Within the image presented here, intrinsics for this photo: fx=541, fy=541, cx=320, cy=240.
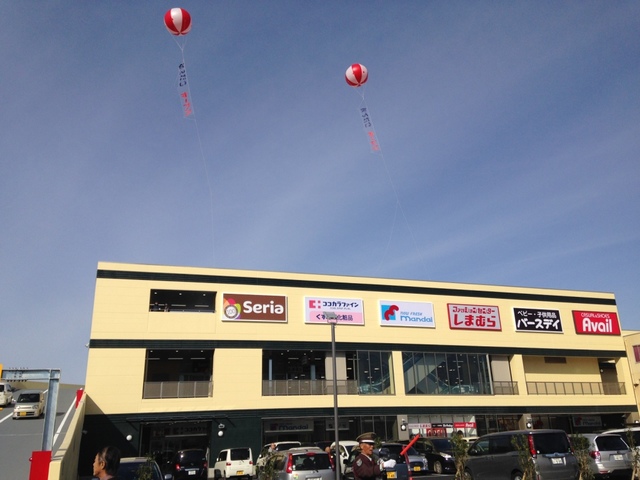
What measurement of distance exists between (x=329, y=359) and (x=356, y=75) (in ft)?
55.8

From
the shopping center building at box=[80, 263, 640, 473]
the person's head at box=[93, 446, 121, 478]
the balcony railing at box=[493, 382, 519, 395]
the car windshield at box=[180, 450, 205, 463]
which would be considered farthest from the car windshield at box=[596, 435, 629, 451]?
the balcony railing at box=[493, 382, 519, 395]

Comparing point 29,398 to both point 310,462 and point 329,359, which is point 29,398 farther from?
point 310,462

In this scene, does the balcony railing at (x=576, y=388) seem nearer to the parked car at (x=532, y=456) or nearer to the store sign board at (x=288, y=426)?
the store sign board at (x=288, y=426)

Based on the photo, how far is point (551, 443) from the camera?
629 inches

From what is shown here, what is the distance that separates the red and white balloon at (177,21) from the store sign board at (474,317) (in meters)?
24.1

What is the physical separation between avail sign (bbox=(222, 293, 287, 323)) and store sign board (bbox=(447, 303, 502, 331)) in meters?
11.7

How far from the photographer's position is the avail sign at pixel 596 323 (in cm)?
3922

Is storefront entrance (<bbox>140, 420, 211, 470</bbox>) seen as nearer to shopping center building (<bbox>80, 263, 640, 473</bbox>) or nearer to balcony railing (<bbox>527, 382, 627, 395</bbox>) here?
shopping center building (<bbox>80, 263, 640, 473</bbox>)

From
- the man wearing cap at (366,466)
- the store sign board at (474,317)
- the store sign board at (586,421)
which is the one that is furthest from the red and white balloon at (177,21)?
the store sign board at (586,421)

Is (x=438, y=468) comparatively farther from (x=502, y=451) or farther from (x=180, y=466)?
(x=180, y=466)

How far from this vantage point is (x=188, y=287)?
101ft

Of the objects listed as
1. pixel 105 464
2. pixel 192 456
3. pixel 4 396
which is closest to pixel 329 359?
pixel 192 456

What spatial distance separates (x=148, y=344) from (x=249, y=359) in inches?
219

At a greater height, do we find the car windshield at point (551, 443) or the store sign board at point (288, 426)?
the store sign board at point (288, 426)
